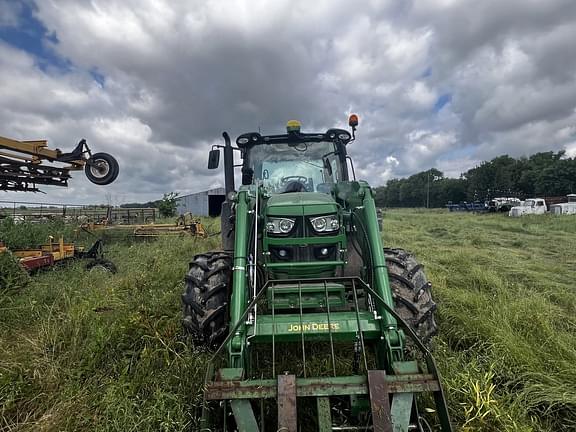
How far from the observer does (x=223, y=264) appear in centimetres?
335

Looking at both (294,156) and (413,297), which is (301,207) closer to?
(413,297)

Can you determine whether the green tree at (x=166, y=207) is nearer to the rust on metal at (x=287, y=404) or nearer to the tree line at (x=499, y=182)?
the tree line at (x=499, y=182)

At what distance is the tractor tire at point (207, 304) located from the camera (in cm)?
303

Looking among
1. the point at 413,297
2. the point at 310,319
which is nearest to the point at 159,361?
the point at 310,319

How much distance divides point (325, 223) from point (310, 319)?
97 centimetres

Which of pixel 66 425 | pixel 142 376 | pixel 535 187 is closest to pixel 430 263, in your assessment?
pixel 142 376

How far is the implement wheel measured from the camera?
28.9ft

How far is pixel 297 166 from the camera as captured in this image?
4.62 m

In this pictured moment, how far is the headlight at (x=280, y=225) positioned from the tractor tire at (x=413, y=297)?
3.22 feet

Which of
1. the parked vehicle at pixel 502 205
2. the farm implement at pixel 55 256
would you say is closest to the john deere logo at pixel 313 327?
the farm implement at pixel 55 256

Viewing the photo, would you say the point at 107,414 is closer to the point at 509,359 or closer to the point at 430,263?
the point at 509,359

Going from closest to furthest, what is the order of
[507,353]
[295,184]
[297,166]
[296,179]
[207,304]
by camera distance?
[207,304], [507,353], [295,184], [296,179], [297,166]

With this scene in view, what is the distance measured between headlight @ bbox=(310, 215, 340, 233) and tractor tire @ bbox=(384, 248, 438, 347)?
A: 60cm

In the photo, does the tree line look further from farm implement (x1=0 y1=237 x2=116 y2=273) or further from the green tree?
farm implement (x1=0 y1=237 x2=116 y2=273)
